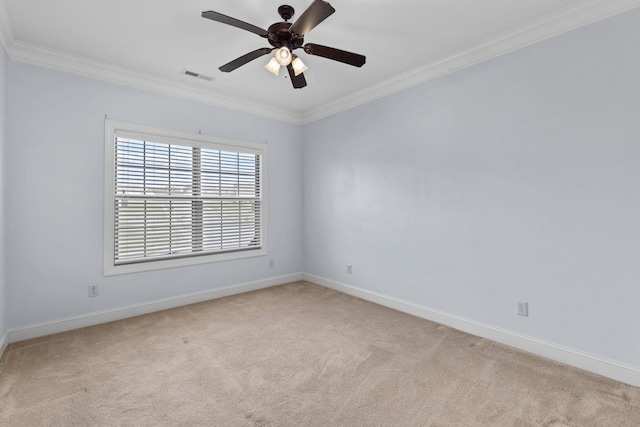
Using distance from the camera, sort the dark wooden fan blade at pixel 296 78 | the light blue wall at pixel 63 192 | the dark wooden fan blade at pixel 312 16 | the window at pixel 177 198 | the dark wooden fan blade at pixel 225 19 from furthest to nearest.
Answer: the window at pixel 177 198
the light blue wall at pixel 63 192
the dark wooden fan blade at pixel 296 78
the dark wooden fan blade at pixel 225 19
the dark wooden fan blade at pixel 312 16

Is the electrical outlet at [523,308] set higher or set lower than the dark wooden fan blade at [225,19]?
lower

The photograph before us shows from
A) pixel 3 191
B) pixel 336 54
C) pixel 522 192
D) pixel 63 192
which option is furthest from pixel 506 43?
pixel 3 191

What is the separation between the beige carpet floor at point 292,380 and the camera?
6.15 ft

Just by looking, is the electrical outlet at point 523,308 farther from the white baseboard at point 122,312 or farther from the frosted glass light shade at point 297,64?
the white baseboard at point 122,312

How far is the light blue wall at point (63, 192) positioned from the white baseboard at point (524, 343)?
2800 millimetres

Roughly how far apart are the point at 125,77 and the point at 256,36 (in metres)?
1.75

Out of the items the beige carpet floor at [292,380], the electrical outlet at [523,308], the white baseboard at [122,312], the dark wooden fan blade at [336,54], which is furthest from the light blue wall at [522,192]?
the white baseboard at [122,312]

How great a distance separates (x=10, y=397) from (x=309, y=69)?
375 cm

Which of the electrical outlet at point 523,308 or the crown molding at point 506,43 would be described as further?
the electrical outlet at point 523,308

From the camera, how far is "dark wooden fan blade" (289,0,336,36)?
1778 millimetres

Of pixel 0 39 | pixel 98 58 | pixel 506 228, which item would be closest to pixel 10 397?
pixel 0 39

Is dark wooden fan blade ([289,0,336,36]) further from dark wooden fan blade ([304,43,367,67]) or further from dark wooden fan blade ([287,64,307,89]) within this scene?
dark wooden fan blade ([287,64,307,89])

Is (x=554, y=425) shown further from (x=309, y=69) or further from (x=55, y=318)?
(x=55, y=318)

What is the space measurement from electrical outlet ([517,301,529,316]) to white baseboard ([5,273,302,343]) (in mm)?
3285
